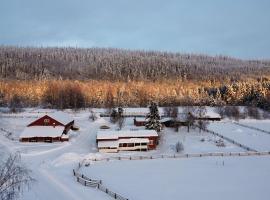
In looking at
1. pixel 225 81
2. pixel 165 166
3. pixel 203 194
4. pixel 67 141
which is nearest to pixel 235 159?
pixel 165 166

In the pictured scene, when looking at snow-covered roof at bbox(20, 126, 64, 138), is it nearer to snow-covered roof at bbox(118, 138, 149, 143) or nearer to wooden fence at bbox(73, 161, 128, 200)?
snow-covered roof at bbox(118, 138, 149, 143)

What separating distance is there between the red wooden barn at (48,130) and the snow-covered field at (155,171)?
5.12ft

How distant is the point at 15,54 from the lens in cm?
18238

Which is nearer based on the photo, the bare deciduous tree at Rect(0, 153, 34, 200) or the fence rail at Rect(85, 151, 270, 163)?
the bare deciduous tree at Rect(0, 153, 34, 200)

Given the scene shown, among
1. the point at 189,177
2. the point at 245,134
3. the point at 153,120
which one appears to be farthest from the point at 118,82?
the point at 189,177

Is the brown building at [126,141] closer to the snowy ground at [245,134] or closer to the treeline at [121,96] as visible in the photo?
the snowy ground at [245,134]

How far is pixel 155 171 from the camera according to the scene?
3775 cm

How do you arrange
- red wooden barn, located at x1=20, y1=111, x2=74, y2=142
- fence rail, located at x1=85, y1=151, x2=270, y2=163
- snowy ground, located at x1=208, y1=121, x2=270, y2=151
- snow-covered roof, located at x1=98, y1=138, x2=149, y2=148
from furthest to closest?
snowy ground, located at x1=208, y1=121, x2=270, y2=151
red wooden barn, located at x1=20, y1=111, x2=74, y2=142
snow-covered roof, located at x1=98, y1=138, x2=149, y2=148
fence rail, located at x1=85, y1=151, x2=270, y2=163

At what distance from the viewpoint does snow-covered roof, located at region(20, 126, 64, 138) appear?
52.3 metres

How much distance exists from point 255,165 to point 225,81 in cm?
11566

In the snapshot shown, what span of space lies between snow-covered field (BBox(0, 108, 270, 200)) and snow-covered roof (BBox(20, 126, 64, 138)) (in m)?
1.78

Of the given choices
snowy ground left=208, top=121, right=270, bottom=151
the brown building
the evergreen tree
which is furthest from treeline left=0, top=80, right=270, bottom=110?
the brown building

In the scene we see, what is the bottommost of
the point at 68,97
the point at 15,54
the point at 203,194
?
the point at 203,194

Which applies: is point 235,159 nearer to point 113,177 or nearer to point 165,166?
point 165,166
